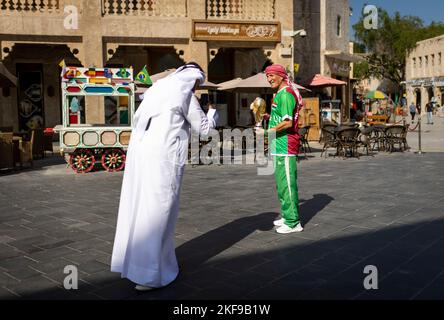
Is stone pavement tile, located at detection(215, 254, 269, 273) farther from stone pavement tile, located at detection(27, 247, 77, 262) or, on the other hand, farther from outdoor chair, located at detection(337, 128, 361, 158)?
outdoor chair, located at detection(337, 128, 361, 158)

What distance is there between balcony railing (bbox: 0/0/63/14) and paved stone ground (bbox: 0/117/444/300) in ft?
28.1

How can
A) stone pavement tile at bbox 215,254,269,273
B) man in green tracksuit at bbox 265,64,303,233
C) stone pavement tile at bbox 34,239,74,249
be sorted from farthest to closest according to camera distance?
man in green tracksuit at bbox 265,64,303,233, stone pavement tile at bbox 34,239,74,249, stone pavement tile at bbox 215,254,269,273

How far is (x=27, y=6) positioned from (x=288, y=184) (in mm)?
14023

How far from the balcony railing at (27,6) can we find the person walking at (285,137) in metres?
12.8

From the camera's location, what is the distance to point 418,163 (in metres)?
11.5

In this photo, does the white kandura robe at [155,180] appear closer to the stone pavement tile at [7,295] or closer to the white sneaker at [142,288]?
the white sneaker at [142,288]

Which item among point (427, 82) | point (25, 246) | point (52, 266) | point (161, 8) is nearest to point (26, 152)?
point (25, 246)

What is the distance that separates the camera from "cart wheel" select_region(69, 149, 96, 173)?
36.1ft

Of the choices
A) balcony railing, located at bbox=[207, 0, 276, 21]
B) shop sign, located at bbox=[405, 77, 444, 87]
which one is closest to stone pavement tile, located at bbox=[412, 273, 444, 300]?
balcony railing, located at bbox=[207, 0, 276, 21]

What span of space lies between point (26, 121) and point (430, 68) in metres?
42.6

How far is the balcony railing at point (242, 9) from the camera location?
17028mm

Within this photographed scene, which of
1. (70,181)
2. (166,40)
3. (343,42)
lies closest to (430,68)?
(343,42)

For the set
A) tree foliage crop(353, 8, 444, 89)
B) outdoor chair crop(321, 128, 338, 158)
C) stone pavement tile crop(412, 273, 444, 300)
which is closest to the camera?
stone pavement tile crop(412, 273, 444, 300)
